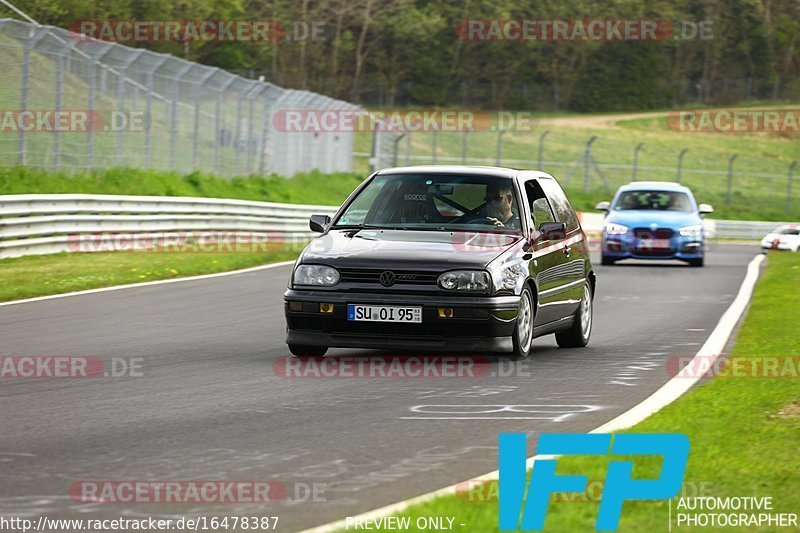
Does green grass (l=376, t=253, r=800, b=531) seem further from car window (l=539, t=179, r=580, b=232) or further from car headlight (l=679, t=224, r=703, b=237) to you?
car headlight (l=679, t=224, r=703, b=237)

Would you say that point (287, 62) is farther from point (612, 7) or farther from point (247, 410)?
point (247, 410)

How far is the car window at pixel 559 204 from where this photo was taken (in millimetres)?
13203

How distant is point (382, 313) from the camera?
10828mm

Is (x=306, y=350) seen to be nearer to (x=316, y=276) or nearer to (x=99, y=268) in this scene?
(x=316, y=276)

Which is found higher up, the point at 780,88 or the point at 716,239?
the point at 780,88

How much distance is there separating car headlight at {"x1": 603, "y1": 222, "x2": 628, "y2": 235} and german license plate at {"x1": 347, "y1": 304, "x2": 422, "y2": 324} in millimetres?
17794

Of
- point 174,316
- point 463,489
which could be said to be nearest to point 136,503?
point 463,489

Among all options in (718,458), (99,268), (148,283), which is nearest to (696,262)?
(99,268)

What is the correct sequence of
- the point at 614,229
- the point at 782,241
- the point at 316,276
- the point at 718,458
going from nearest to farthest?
the point at 718,458 → the point at 316,276 → the point at 614,229 → the point at 782,241

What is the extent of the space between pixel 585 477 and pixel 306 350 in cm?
567

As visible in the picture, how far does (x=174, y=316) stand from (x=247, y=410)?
680 centimetres

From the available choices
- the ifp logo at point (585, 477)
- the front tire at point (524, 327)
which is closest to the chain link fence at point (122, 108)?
the front tire at point (524, 327)

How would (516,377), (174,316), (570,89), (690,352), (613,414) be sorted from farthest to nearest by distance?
1. (570,89)
2. (174,316)
3. (690,352)
4. (516,377)
5. (613,414)

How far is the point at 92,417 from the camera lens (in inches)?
322
